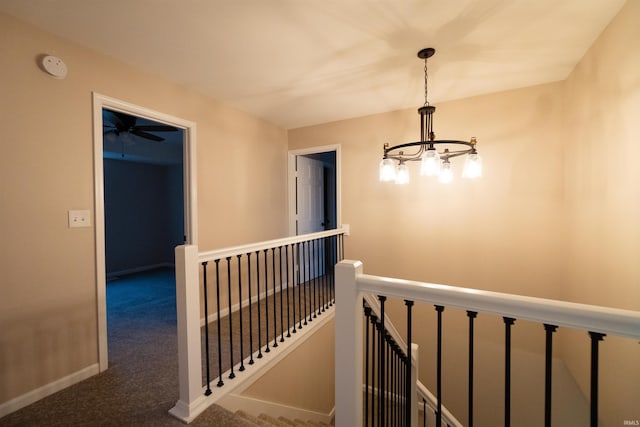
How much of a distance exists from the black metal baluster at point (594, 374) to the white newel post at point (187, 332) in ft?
5.78

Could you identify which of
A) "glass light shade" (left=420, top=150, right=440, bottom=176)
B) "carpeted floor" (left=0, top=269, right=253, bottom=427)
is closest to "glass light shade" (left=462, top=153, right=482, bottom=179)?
"glass light shade" (left=420, top=150, right=440, bottom=176)

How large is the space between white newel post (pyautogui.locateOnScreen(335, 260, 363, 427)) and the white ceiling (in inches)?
68.2

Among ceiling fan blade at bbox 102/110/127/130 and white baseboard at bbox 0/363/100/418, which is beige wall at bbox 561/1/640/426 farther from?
ceiling fan blade at bbox 102/110/127/130

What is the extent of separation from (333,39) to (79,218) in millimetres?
2406

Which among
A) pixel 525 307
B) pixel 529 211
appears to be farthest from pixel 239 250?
pixel 529 211

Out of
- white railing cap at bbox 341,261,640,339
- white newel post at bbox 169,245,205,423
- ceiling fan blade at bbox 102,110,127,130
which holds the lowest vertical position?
white newel post at bbox 169,245,205,423

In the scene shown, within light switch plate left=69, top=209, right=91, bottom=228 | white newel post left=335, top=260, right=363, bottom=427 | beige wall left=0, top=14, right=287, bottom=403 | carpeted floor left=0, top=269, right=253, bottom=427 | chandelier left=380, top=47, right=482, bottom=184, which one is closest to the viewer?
white newel post left=335, top=260, right=363, bottom=427

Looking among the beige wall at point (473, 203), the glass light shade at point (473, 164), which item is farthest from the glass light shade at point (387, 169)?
the beige wall at point (473, 203)

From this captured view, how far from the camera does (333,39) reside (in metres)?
2.09

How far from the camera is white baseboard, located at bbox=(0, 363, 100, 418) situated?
5.60ft

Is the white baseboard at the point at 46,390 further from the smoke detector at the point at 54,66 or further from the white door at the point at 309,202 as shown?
the white door at the point at 309,202

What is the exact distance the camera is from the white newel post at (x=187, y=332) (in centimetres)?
162

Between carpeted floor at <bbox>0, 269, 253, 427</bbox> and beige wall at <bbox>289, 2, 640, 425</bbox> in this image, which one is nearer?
carpeted floor at <bbox>0, 269, 253, 427</bbox>

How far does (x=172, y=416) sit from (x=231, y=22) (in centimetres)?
262
